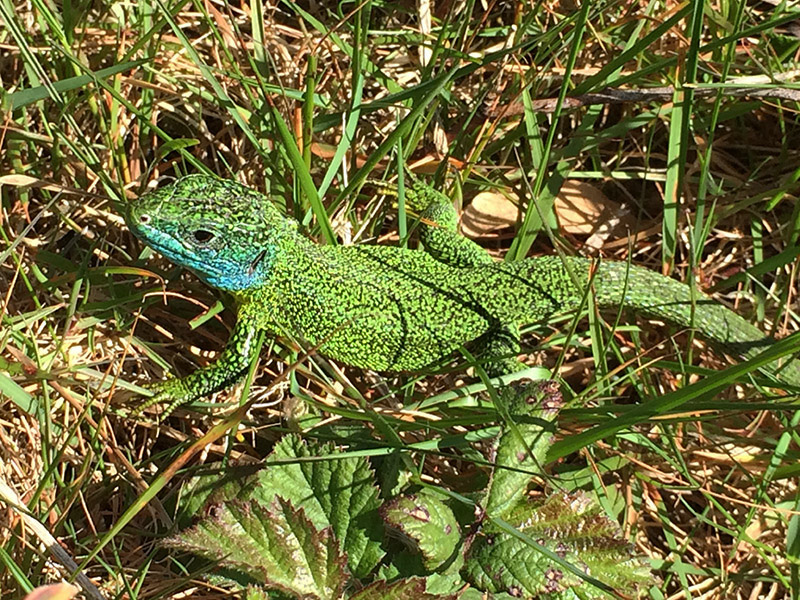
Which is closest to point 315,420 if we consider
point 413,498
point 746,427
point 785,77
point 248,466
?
point 248,466

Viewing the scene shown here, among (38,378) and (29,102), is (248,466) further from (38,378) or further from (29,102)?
(29,102)

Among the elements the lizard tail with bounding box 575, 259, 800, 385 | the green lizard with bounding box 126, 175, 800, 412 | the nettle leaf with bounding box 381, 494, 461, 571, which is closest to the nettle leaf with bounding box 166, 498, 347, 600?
the nettle leaf with bounding box 381, 494, 461, 571

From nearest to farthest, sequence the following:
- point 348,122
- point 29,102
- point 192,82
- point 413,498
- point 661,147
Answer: point 413,498
point 29,102
point 348,122
point 192,82
point 661,147

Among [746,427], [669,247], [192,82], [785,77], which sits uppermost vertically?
[192,82]

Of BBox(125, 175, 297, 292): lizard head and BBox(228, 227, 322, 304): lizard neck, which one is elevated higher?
BBox(125, 175, 297, 292): lizard head

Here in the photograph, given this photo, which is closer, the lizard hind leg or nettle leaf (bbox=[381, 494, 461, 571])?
nettle leaf (bbox=[381, 494, 461, 571])

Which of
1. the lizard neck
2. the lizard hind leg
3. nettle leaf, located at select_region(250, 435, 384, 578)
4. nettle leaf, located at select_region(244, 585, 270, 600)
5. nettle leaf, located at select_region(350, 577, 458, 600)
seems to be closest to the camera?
nettle leaf, located at select_region(244, 585, 270, 600)

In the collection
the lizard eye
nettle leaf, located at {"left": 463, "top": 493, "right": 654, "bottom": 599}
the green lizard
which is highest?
the lizard eye

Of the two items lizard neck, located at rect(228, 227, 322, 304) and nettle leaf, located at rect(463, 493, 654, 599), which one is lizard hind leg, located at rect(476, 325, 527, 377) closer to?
nettle leaf, located at rect(463, 493, 654, 599)
